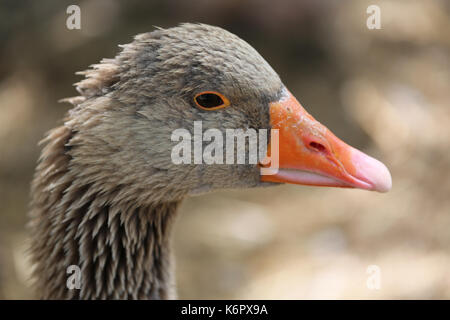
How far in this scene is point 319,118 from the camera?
872cm

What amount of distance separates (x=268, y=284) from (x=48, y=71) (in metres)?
4.79

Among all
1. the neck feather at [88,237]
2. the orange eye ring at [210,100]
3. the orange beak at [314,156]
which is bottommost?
the neck feather at [88,237]

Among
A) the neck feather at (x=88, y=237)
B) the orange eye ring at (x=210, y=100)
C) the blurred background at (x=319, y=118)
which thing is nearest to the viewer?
the orange eye ring at (x=210, y=100)

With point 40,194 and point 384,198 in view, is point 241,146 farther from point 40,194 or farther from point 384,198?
point 384,198

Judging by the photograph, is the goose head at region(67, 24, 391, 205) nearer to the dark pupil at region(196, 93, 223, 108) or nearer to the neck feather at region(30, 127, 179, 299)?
the dark pupil at region(196, 93, 223, 108)

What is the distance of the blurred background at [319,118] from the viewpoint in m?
6.05

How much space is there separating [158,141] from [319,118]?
5.77 m

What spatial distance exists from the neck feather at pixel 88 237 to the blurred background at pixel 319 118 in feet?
7.31

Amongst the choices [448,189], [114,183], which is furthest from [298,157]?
[448,189]

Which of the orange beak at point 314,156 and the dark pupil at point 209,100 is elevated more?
the dark pupil at point 209,100

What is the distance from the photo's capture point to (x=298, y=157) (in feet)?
10.9

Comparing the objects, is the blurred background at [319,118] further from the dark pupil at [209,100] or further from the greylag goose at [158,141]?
the dark pupil at [209,100]

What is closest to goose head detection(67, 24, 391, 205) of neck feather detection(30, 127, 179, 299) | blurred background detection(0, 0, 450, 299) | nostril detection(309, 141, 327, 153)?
nostril detection(309, 141, 327, 153)

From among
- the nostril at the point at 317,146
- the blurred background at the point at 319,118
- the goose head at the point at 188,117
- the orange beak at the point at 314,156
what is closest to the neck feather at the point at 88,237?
the goose head at the point at 188,117
